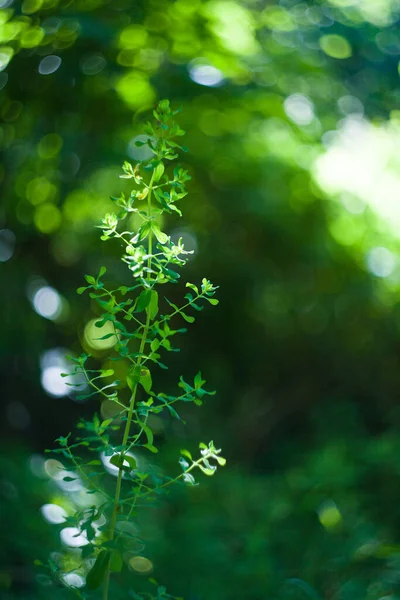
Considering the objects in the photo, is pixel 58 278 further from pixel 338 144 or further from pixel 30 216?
pixel 338 144

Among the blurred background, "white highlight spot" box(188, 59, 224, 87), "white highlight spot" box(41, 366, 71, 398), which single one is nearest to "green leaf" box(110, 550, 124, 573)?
the blurred background

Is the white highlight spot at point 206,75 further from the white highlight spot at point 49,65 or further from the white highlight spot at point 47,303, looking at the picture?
the white highlight spot at point 47,303

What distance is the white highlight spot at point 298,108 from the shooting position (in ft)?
4.83

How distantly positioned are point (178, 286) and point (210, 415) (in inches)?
15.4

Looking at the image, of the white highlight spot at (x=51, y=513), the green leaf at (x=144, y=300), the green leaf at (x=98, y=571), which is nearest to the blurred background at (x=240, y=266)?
the white highlight spot at (x=51, y=513)

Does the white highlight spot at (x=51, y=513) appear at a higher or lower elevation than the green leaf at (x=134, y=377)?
lower

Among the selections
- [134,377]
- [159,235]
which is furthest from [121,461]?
[159,235]

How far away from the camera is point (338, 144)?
1.60 meters

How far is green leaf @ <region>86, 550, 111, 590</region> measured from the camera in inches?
22.3

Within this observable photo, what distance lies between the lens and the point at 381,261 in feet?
5.75

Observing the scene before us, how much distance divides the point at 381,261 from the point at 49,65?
0.96 meters

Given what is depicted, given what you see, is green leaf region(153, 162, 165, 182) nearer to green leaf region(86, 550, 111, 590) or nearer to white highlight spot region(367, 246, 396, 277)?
green leaf region(86, 550, 111, 590)

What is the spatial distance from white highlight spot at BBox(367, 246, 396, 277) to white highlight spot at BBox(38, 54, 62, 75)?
91cm

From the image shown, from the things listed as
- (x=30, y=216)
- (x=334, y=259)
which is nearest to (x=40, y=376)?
(x=30, y=216)
